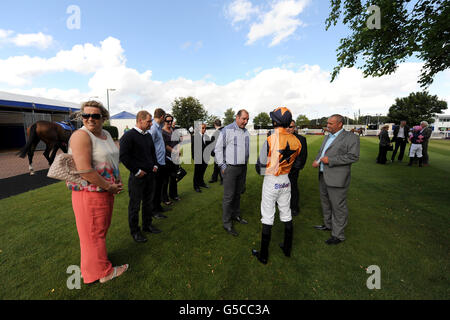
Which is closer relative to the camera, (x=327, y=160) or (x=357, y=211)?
(x=327, y=160)

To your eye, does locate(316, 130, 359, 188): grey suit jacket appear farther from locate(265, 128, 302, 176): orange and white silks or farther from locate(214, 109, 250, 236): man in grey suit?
locate(214, 109, 250, 236): man in grey suit

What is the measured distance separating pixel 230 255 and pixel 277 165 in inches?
63.9

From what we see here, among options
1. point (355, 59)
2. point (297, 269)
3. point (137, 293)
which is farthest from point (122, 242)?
point (355, 59)

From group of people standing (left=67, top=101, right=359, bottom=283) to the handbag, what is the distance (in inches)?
3.0

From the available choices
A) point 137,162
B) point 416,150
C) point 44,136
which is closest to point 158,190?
point 137,162

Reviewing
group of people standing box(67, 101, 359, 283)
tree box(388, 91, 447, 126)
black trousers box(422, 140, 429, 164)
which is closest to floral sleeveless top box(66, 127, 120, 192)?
group of people standing box(67, 101, 359, 283)

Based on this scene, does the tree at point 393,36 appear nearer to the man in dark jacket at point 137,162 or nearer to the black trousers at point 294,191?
the black trousers at point 294,191

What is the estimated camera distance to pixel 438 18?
3.95 metres

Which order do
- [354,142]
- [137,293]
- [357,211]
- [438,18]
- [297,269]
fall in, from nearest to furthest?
[137,293], [297,269], [354,142], [438,18], [357,211]

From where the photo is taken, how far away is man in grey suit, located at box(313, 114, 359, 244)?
3.00 meters

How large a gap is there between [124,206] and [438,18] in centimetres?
827

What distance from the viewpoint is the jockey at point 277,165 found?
2.48 meters

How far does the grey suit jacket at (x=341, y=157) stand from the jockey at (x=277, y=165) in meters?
0.89
